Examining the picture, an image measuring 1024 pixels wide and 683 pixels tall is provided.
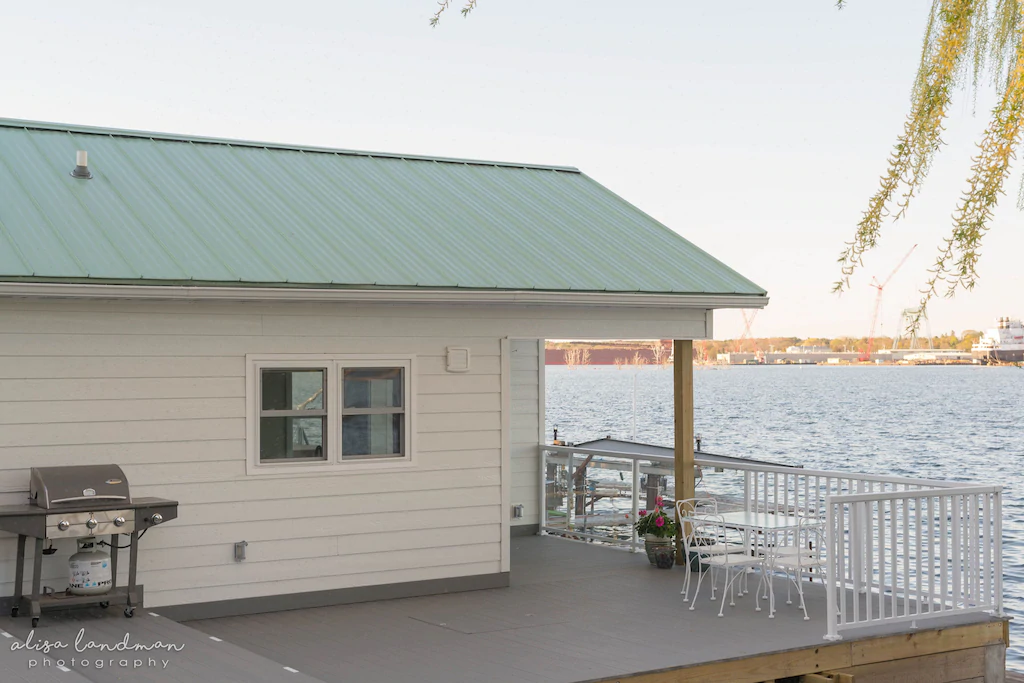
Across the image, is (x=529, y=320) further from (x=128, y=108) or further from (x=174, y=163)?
(x=128, y=108)

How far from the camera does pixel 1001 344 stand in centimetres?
325

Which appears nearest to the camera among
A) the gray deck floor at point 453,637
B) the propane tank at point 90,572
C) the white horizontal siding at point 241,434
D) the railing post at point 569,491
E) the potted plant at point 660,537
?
the gray deck floor at point 453,637

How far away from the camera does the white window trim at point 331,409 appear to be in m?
8.10

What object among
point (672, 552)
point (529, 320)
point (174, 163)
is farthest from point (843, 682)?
point (174, 163)

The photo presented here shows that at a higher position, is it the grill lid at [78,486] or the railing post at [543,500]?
the grill lid at [78,486]

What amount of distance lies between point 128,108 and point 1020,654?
29.4m

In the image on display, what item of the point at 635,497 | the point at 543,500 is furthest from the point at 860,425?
the point at 635,497

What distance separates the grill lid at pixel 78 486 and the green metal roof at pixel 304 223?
4.02ft

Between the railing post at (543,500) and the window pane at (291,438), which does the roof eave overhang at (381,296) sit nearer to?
the window pane at (291,438)

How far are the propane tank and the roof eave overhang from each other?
167cm

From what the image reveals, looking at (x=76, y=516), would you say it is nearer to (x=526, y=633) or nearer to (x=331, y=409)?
(x=331, y=409)

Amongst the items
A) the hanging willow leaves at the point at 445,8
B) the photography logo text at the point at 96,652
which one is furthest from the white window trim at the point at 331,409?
the hanging willow leaves at the point at 445,8

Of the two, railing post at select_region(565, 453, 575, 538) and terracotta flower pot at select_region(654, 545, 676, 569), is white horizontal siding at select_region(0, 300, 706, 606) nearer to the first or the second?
terracotta flower pot at select_region(654, 545, 676, 569)

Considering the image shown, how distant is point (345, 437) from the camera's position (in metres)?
8.52
